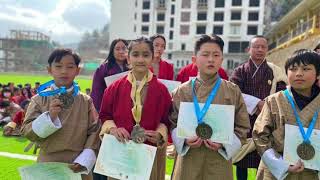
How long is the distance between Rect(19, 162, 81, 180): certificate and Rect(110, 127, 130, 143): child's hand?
423 millimetres

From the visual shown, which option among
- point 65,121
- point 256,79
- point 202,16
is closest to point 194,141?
point 65,121

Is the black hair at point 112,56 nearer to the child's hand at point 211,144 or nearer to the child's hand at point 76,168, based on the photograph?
the child's hand at point 76,168

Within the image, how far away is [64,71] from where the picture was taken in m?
2.74

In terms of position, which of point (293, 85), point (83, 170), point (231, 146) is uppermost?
point (293, 85)

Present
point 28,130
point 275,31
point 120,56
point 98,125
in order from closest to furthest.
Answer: point 28,130, point 98,125, point 120,56, point 275,31

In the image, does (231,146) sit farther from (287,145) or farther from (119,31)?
(119,31)

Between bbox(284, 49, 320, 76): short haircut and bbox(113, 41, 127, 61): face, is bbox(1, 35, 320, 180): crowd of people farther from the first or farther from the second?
bbox(113, 41, 127, 61): face

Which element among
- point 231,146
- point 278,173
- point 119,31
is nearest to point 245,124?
point 231,146

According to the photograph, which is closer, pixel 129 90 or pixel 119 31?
pixel 129 90

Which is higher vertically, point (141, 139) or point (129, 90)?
point (129, 90)

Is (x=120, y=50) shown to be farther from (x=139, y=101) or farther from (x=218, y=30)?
(x=218, y=30)

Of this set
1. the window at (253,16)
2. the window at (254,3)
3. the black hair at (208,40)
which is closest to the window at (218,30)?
the window at (253,16)

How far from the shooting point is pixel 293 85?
2.52 metres

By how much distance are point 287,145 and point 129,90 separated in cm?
119
